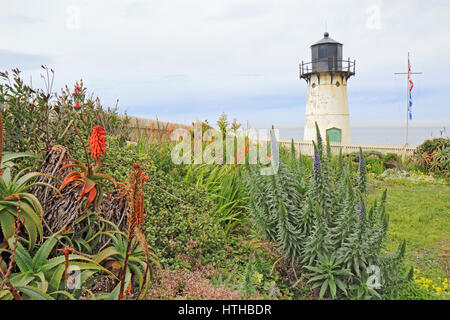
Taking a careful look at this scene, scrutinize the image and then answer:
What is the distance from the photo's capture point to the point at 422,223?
6.56 m

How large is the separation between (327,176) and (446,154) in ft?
37.3

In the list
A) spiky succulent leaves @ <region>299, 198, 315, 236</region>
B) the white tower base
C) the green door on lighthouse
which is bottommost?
spiky succulent leaves @ <region>299, 198, 315, 236</region>

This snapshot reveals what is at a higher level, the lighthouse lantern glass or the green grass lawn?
the lighthouse lantern glass

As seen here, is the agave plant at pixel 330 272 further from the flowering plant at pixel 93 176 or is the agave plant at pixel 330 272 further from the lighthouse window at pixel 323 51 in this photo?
the lighthouse window at pixel 323 51

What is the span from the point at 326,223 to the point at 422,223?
4.63 metres

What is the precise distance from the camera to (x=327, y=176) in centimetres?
309

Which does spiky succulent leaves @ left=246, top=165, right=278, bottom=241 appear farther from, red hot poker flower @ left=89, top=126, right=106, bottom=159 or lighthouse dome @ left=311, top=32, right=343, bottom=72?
lighthouse dome @ left=311, top=32, right=343, bottom=72

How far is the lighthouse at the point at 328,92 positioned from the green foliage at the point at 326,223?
15.8m

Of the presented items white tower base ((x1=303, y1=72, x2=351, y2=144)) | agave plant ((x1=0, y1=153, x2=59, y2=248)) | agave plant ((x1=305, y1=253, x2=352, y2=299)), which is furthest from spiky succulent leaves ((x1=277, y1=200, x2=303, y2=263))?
white tower base ((x1=303, y1=72, x2=351, y2=144))

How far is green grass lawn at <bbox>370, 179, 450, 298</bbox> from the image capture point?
15.3 ft

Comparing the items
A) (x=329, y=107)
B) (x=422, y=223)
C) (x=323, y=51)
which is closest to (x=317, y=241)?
(x=422, y=223)

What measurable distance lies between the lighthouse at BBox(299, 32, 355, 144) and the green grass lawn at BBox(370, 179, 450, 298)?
28.4 feet

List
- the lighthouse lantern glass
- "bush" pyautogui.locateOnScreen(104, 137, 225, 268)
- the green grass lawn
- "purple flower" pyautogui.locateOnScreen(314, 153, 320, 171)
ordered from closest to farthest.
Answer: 1. "purple flower" pyautogui.locateOnScreen(314, 153, 320, 171)
2. "bush" pyautogui.locateOnScreen(104, 137, 225, 268)
3. the green grass lawn
4. the lighthouse lantern glass
